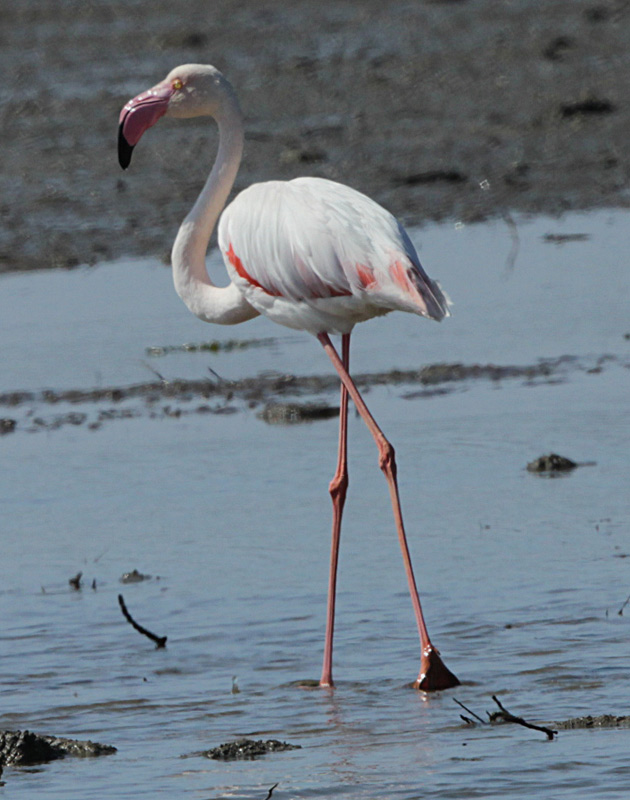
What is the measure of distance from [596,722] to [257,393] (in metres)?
4.43

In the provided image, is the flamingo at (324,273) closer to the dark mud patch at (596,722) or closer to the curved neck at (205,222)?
the curved neck at (205,222)

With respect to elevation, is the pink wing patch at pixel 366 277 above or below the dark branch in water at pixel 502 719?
above

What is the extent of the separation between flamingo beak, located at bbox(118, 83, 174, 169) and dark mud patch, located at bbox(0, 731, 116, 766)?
279 cm

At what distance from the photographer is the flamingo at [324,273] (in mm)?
5945

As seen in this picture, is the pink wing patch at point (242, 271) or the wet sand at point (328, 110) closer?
the pink wing patch at point (242, 271)

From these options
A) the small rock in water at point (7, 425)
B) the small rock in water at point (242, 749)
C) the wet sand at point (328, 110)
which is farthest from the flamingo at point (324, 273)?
the wet sand at point (328, 110)

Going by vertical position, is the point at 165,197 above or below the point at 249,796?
above

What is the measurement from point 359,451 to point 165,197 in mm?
6002

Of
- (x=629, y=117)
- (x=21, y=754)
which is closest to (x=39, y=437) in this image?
(x=21, y=754)

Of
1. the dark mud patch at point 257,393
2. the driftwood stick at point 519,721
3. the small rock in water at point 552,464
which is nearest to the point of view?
the driftwood stick at point 519,721

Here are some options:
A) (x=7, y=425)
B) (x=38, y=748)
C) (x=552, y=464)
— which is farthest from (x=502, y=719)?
(x=7, y=425)

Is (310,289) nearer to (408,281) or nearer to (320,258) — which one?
(320,258)

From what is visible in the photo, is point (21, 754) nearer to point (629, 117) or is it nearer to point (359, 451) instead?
point (359, 451)

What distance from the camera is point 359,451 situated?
8156mm
